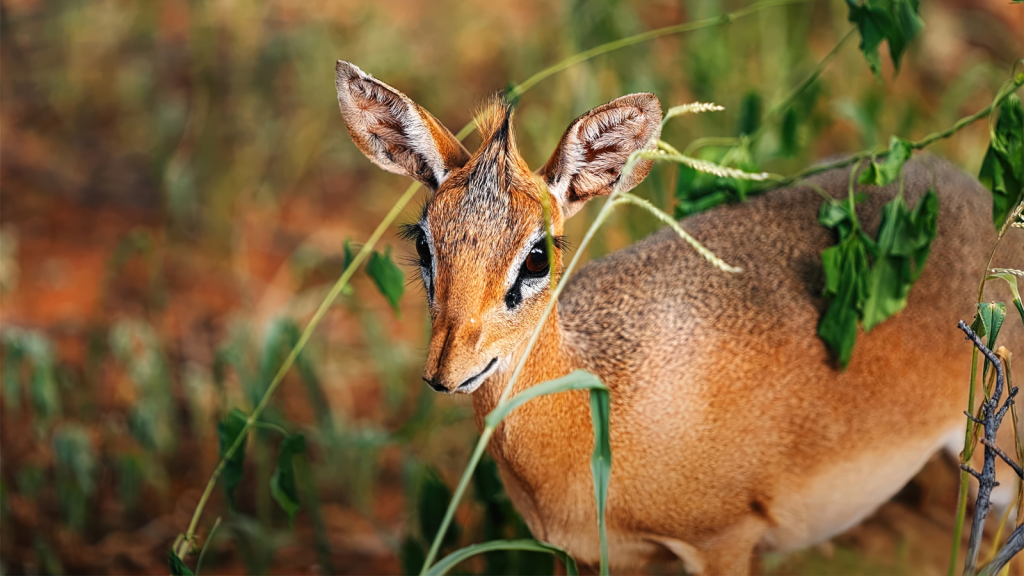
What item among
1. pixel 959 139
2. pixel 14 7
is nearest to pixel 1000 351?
pixel 959 139

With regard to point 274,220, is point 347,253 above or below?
below

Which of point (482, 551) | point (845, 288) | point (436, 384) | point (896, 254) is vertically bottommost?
point (482, 551)

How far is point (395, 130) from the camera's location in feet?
8.51

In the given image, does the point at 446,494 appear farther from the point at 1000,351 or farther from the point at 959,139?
the point at 959,139

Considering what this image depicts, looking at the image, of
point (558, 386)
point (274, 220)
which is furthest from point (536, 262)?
point (274, 220)

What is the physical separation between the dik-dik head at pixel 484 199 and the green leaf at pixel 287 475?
0.66 m

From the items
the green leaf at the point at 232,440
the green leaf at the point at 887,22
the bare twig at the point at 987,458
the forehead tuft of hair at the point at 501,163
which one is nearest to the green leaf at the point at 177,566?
the green leaf at the point at 232,440

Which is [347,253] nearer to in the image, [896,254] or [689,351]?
[689,351]

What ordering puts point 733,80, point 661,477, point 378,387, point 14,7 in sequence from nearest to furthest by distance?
point 661,477 → point 378,387 → point 733,80 → point 14,7

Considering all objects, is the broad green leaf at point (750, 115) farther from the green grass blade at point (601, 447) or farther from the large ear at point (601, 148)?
the green grass blade at point (601, 447)

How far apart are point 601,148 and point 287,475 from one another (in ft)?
4.20

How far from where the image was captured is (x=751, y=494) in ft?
9.52

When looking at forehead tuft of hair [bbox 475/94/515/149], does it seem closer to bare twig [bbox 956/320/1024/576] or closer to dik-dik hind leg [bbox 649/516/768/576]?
bare twig [bbox 956/320/1024/576]

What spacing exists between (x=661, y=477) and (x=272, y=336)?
5.36ft
